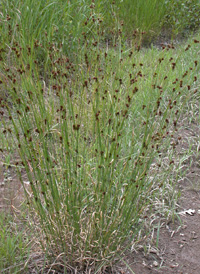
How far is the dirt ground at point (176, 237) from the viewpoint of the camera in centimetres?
254

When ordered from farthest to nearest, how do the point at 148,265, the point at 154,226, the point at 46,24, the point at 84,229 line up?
the point at 46,24, the point at 154,226, the point at 148,265, the point at 84,229

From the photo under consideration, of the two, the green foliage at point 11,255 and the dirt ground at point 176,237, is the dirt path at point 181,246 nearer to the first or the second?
the dirt ground at point 176,237

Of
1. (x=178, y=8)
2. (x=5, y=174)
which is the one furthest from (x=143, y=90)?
(x=178, y=8)

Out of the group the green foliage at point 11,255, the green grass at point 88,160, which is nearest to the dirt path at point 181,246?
the green grass at point 88,160

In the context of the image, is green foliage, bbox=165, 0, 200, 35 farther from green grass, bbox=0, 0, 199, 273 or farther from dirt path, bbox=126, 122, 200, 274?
dirt path, bbox=126, 122, 200, 274

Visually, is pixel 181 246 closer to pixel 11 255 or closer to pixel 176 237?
pixel 176 237

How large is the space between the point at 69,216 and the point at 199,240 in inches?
45.4

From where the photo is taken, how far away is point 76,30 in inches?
202

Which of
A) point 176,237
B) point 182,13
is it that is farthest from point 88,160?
point 182,13

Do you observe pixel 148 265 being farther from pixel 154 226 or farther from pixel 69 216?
pixel 69 216

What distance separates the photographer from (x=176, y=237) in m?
2.83

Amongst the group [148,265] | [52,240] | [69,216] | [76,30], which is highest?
[76,30]

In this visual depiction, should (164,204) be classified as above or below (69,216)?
below

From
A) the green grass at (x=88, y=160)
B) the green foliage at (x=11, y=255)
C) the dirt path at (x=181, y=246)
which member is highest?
the green grass at (x=88, y=160)
